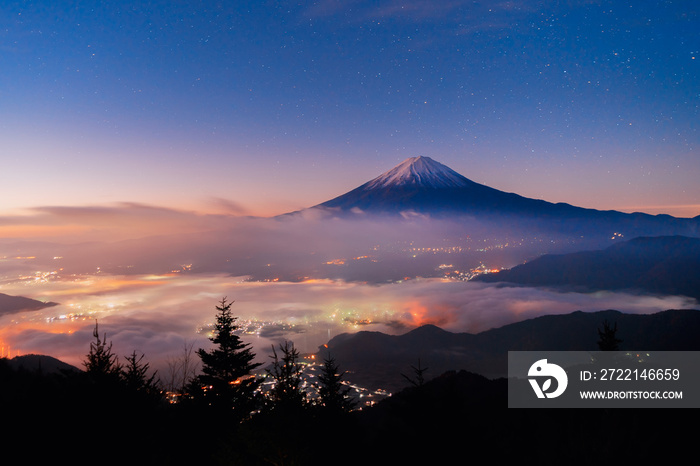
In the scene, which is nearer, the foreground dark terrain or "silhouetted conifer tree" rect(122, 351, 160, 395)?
the foreground dark terrain

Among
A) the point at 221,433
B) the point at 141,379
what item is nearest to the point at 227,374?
the point at 221,433

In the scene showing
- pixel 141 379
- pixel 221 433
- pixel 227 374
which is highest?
pixel 141 379

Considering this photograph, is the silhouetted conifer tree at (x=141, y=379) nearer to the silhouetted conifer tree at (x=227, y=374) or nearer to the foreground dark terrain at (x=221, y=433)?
the foreground dark terrain at (x=221, y=433)

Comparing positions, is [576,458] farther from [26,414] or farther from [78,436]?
[26,414]

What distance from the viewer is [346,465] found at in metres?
15.1

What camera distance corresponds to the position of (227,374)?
22484mm

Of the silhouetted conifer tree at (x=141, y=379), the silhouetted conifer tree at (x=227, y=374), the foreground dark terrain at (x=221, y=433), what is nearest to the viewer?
the foreground dark terrain at (x=221, y=433)

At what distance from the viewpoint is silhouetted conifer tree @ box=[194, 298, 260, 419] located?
20031 millimetres

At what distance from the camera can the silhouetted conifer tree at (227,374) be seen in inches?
789

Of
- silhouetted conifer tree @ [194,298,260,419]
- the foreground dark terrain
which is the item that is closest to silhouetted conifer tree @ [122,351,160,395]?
the foreground dark terrain

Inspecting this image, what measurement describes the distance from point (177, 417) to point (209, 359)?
690 cm

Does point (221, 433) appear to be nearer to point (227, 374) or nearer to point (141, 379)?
point (141, 379)

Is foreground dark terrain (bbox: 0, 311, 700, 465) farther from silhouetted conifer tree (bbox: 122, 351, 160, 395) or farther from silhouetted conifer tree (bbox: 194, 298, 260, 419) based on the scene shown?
silhouetted conifer tree (bbox: 194, 298, 260, 419)

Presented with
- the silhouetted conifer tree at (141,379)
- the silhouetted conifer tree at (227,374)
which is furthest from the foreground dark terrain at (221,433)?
the silhouetted conifer tree at (227,374)
